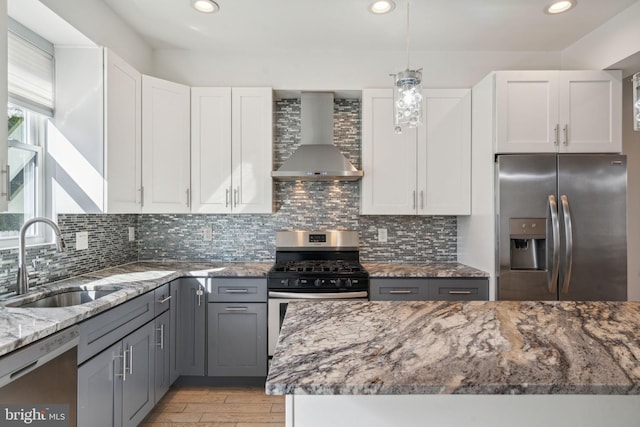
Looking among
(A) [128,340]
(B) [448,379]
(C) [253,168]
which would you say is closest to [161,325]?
(A) [128,340]

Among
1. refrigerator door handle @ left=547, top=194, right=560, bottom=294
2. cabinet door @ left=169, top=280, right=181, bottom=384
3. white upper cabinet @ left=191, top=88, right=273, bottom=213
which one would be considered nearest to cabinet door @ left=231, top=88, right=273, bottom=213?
white upper cabinet @ left=191, top=88, right=273, bottom=213

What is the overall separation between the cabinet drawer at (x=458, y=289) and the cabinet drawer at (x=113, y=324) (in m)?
1.97

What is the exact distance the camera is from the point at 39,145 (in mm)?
2209

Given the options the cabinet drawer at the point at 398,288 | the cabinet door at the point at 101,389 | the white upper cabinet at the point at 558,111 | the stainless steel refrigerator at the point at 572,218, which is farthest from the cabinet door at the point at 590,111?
the cabinet door at the point at 101,389

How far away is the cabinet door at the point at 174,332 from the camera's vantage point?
2.52 meters

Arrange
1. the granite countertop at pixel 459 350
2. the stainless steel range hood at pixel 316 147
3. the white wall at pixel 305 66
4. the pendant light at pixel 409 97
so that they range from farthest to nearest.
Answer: the white wall at pixel 305 66, the stainless steel range hood at pixel 316 147, the pendant light at pixel 409 97, the granite countertop at pixel 459 350

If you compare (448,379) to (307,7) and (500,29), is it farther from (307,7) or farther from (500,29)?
(500,29)

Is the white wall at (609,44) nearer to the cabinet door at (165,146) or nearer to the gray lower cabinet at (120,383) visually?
the cabinet door at (165,146)

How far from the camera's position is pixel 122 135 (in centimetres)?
242

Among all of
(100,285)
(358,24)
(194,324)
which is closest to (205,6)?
(358,24)

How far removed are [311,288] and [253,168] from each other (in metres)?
1.09

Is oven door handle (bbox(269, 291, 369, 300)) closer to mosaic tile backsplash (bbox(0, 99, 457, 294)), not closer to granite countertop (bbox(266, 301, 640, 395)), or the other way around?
mosaic tile backsplash (bbox(0, 99, 457, 294))

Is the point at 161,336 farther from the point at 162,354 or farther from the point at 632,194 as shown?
the point at 632,194

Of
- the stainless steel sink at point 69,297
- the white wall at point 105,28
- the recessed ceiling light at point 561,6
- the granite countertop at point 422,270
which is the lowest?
the stainless steel sink at point 69,297
